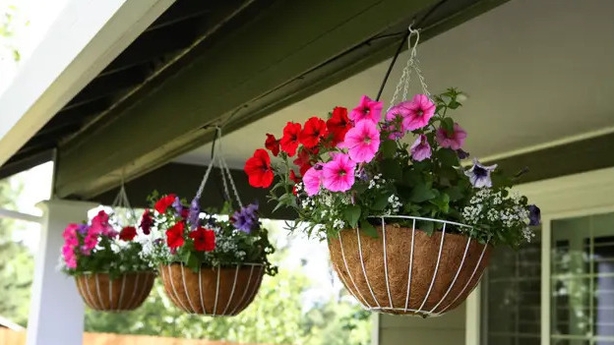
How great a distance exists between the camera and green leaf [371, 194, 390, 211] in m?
1.47

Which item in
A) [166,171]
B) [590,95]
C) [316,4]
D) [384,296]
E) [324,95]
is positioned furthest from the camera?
[166,171]

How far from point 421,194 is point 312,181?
20 cm

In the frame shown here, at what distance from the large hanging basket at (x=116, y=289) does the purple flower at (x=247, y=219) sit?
3.12 ft

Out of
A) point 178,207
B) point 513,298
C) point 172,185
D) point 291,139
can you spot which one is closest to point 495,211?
point 291,139

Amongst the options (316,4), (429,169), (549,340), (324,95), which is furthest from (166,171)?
(429,169)

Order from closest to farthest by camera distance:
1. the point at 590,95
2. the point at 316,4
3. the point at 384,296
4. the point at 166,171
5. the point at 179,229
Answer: the point at 384,296 → the point at 316,4 → the point at 179,229 → the point at 590,95 → the point at 166,171

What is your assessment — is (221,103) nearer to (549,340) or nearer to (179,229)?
(179,229)

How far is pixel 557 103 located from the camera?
3266 millimetres

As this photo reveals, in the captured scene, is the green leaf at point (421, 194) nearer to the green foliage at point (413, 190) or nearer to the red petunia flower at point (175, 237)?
the green foliage at point (413, 190)

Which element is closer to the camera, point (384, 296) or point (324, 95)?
point (384, 296)

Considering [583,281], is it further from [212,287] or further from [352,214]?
[352,214]

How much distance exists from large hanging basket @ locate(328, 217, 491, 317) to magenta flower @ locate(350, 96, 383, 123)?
0.61 feet

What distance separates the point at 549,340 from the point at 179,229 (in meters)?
2.11

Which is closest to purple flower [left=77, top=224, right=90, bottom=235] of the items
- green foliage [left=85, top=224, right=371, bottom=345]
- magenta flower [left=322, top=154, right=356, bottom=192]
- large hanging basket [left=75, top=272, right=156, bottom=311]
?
large hanging basket [left=75, top=272, right=156, bottom=311]
